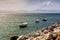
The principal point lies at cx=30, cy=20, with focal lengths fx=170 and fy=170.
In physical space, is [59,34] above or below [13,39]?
above

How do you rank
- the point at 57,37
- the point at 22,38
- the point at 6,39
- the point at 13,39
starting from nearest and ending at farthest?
the point at 57,37 → the point at 22,38 → the point at 13,39 → the point at 6,39

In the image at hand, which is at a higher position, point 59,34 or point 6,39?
point 59,34

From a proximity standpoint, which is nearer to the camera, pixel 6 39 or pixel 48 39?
pixel 48 39

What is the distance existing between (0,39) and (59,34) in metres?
8.55

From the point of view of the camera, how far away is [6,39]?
55.4 ft

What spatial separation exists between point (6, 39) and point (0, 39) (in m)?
0.66

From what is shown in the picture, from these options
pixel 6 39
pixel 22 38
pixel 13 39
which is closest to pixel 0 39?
pixel 6 39

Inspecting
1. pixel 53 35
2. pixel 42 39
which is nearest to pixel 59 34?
pixel 53 35

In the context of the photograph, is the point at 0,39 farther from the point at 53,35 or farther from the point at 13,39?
the point at 53,35

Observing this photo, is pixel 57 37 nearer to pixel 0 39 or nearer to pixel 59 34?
pixel 59 34

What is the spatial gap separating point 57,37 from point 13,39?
214 inches

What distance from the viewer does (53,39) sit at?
9.98 metres

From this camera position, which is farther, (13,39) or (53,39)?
(13,39)

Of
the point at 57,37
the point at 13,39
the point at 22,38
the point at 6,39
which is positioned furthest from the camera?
the point at 6,39
